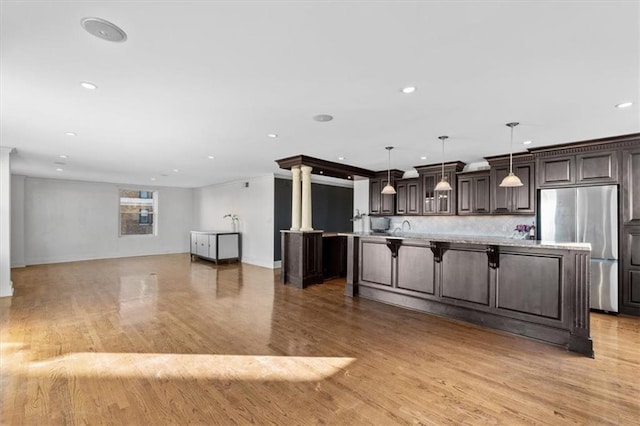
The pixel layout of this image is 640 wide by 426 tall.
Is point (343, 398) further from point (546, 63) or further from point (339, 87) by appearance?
point (546, 63)

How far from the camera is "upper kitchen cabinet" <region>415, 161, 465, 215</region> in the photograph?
6.36 metres

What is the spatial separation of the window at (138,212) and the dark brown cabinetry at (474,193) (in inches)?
398

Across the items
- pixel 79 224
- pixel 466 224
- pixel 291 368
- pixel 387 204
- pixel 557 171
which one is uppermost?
pixel 557 171

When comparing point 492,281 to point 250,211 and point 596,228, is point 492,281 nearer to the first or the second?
point 596,228

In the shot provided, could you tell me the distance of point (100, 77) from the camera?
251cm

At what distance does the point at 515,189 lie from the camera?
5.54 meters

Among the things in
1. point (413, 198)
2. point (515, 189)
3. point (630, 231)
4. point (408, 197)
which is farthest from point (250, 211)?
point (630, 231)

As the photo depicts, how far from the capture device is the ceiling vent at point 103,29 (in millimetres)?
1789

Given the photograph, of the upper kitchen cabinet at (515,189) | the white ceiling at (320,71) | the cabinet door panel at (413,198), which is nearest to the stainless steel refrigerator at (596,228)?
the upper kitchen cabinet at (515,189)

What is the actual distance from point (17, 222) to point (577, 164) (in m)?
12.8

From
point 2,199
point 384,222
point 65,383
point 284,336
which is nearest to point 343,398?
point 284,336

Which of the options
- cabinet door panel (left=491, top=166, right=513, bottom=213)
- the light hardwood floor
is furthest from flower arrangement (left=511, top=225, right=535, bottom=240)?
the light hardwood floor

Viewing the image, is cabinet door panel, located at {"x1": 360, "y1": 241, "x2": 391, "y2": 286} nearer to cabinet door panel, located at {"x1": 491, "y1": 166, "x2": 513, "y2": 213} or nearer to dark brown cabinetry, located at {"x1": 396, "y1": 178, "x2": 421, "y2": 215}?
dark brown cabinetry, located at {"x1": 396, "y1": 178, "x2": 421, "y2": 215}

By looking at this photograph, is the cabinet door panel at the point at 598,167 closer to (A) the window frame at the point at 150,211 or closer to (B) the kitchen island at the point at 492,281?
(B) the kitchen island at the point at 492,281
